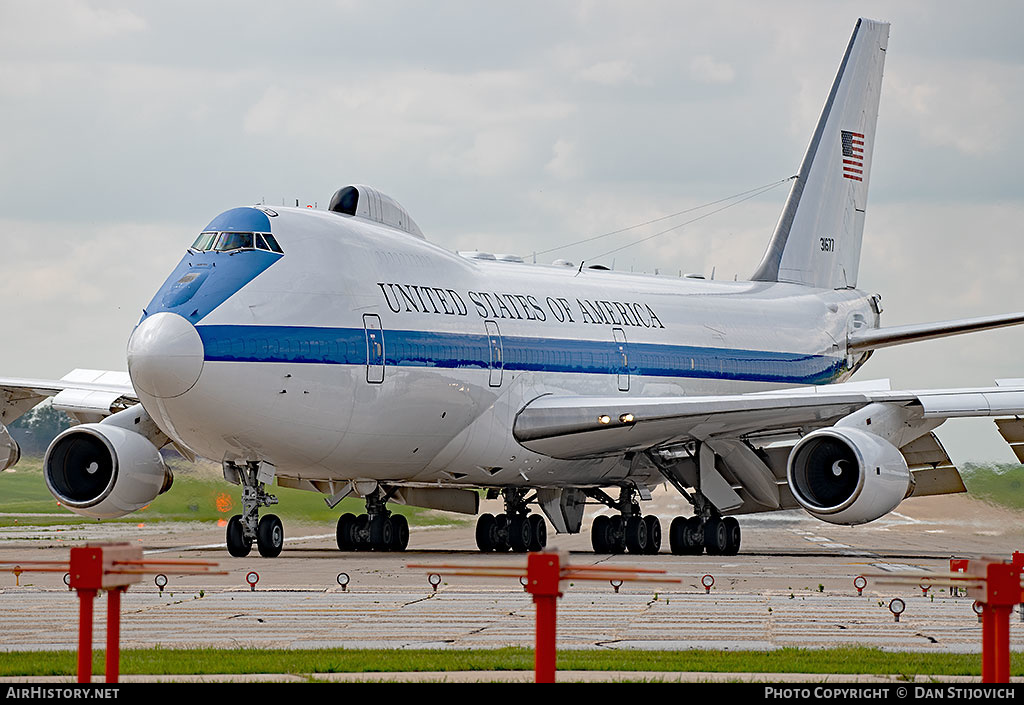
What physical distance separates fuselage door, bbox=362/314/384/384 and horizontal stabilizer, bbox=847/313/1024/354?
12668 mm

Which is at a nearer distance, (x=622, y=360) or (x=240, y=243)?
(x=240, y=243)

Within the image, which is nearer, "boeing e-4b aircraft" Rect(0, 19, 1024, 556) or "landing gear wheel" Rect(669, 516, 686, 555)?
"boeing e-4b aircraft" Rect(0, 19, 1024, 556)

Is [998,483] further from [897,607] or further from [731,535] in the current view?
[897,607]

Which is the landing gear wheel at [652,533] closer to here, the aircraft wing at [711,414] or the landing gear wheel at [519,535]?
the aircraft wing at [711,414]

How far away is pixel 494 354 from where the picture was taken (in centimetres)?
2612

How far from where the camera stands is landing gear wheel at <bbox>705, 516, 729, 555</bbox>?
28375 mm

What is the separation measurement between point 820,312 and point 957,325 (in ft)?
16.4

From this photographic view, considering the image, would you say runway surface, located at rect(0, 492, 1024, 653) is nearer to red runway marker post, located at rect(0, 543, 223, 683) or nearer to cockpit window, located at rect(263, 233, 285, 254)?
red runway marker post, located at rect(0, 543, 223, 683)

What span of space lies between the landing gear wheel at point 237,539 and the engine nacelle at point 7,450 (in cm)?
697

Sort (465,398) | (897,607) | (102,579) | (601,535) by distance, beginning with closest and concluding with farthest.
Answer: (102,579) < (897,607) < (465,398) < (601,535)

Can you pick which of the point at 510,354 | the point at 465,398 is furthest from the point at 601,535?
the point at 465,398

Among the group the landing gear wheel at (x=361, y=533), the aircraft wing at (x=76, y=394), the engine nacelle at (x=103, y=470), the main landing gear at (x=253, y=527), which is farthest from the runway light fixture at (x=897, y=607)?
the aircraft wing at (x=76, y=394)

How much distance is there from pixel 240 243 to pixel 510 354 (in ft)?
18.4

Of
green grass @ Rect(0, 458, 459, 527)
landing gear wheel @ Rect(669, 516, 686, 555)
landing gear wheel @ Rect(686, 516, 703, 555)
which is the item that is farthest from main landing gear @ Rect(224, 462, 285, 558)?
landing gear wheel @ Rect(686, 516, 703, 555)
